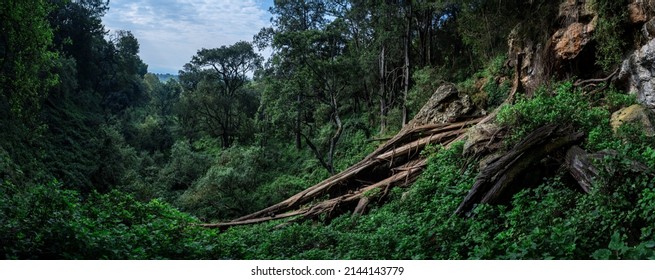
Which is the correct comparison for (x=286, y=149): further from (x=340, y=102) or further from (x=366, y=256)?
(x=366, y=256)

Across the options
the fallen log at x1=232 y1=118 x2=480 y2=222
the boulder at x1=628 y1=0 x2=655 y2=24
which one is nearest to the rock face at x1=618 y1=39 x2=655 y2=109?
the boulder at x1=628 y1=0 x2=655 y2=24

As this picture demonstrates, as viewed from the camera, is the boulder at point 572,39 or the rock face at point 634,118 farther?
the boulder at point 572,39

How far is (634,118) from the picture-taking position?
22.6 feet

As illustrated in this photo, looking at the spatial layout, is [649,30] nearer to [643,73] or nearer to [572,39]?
[643,73]

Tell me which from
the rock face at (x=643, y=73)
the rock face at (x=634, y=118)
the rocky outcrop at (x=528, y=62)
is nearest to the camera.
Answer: the rock face at (x=634, y=118)

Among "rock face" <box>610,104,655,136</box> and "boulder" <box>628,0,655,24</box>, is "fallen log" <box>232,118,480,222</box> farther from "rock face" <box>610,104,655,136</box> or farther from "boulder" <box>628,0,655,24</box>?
"boulder" <box>628,0,655,24</box>

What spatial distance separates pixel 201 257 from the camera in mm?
4578

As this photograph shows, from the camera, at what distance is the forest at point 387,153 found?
456 cm

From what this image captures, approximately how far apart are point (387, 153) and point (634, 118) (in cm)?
601

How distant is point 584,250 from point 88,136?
84.4 feet

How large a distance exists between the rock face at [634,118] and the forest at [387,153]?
0.05 m

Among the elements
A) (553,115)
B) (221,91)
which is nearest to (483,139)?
(553,115)

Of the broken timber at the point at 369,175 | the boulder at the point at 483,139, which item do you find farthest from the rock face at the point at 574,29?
the boulder at the point at 483,139

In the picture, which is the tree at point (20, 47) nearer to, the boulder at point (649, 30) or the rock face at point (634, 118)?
the rock face at point (634, 118)
